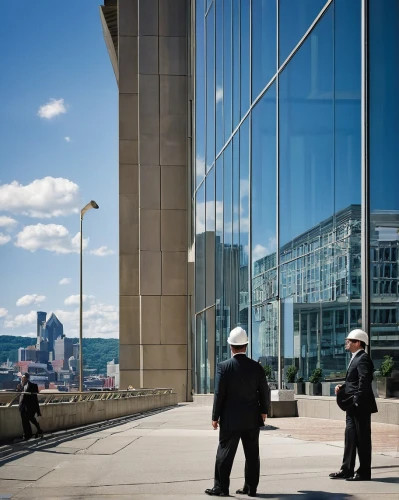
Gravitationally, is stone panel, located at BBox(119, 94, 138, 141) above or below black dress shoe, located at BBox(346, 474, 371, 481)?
above

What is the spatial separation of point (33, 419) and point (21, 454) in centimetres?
456

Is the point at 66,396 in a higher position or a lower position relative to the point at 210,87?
lower

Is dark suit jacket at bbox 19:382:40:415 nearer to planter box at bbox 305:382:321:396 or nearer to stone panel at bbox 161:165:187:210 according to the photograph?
planter box at bbox 305:382:321:396

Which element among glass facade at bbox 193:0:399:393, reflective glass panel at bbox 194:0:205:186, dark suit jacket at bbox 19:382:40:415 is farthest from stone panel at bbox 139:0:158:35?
dark suit jacket at bbox 19:382:40:415

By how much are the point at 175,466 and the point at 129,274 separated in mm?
49344

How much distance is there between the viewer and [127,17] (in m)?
61.0

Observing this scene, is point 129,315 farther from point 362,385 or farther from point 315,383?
point 362,385

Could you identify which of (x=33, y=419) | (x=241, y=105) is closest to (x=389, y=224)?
(x=33, y=419)

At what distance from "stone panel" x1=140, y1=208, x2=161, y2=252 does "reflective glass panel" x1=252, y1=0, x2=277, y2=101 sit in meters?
26.5

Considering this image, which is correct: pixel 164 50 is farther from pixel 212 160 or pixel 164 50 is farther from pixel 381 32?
pixel 381 32

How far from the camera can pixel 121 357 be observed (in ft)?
195

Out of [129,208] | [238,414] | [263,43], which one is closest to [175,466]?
[238,414]

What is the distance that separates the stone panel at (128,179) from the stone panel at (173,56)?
777cm

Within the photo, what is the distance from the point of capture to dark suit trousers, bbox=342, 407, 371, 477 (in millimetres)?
10086
